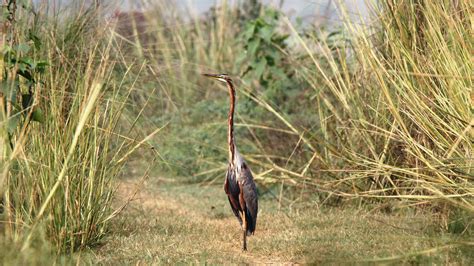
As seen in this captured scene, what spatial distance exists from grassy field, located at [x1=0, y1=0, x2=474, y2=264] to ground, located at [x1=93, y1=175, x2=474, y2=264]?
0.02 metres

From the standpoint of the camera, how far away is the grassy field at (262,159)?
16.3 feet

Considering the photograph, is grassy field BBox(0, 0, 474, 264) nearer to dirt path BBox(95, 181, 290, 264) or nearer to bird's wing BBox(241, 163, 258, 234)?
dirt path BBox(95, 181, 290, 264)

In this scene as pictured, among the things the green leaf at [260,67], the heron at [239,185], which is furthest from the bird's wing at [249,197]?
the green leaf at [260,67]

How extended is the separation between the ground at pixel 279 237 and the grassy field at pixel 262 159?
0.06ft

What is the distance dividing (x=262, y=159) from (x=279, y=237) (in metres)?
3.37

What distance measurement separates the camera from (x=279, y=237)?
19.5ft

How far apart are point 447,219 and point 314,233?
96 centimetres

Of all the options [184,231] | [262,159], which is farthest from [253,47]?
[184,231]

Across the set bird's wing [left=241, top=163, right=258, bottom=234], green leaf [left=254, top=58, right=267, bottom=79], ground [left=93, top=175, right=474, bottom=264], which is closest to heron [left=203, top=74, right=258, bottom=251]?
bird's wing [left=241, top=163, right=258, bottom=234]

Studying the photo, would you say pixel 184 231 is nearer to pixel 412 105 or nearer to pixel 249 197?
pixel 249 197

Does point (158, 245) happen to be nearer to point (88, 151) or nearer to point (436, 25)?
point (88, 151)

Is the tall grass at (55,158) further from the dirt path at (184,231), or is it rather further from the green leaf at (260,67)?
the green leaf at (260,67)

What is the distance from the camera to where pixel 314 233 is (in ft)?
19.9

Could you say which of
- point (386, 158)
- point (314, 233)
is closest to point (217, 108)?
point (386, 158)
